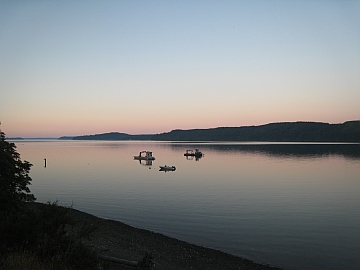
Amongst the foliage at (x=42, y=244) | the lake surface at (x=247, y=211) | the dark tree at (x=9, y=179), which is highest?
the dark tree at (x=9, y=179)

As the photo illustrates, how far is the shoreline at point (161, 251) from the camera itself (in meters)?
14.0

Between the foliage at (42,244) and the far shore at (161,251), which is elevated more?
the foliage at (42,244)

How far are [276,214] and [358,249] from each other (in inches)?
311

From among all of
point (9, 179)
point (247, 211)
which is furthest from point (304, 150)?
point (9, 179)

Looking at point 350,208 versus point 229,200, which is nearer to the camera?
point 350,208

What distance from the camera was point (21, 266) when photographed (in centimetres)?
838

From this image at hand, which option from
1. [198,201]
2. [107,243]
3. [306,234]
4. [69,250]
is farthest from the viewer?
[198,201]

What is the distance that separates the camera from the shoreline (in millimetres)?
14029

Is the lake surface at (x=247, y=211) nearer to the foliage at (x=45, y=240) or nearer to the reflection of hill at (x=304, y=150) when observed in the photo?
the foliage at (x=45, y=240)

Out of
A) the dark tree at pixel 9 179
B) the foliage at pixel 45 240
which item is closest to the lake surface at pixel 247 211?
the foliage at pixel 45 240

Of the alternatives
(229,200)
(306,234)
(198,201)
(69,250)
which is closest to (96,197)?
(198,201)

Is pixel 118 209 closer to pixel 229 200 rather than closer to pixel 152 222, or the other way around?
pixel 152 222

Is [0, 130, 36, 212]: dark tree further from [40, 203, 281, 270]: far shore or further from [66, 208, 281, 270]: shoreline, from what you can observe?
[40, 203, 281, 270]: far shore

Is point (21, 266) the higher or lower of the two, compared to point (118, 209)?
higher
